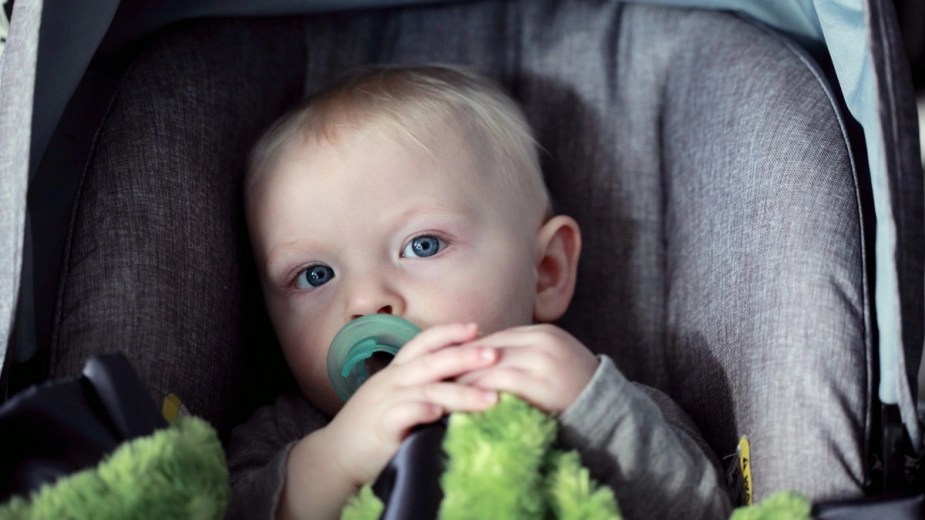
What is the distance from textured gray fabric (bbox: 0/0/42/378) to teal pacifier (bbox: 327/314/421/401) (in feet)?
1.11

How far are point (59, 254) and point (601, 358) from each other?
0.74 metres

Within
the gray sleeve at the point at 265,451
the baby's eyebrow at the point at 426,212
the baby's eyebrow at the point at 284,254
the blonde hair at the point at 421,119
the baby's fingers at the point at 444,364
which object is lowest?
the gray sleeve at the point at 265,451

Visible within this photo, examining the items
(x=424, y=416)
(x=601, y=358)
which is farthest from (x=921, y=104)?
(x=424, y=416)

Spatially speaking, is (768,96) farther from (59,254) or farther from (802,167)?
(59,254)

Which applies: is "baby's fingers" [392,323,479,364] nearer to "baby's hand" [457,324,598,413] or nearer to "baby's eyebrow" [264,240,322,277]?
"baby's hand" [457,324,598,413]

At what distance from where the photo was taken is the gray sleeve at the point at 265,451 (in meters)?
1.07

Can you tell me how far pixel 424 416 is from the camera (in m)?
0.97

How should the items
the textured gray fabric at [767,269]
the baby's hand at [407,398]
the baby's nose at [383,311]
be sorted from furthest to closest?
the baby's nose at [383,311] → the textured gray fabric at [767,269] → the baby's hand at [407,398]

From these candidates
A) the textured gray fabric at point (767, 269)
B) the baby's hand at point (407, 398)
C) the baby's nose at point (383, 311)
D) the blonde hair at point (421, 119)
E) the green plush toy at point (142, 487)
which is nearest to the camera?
the green plush toy at point (142, 487)

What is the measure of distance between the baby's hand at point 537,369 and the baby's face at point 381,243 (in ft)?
0.65

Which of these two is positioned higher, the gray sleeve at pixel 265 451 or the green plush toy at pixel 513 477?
the green plush toy at pixel 513 477

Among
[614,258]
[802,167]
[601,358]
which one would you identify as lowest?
[614,258]

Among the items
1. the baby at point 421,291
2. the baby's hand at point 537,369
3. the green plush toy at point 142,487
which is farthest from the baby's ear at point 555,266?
the green plush toy at point 142,487

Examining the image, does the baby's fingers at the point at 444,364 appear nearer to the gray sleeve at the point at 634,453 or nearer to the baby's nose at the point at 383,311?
the gray sleeve at the point at 634,453
